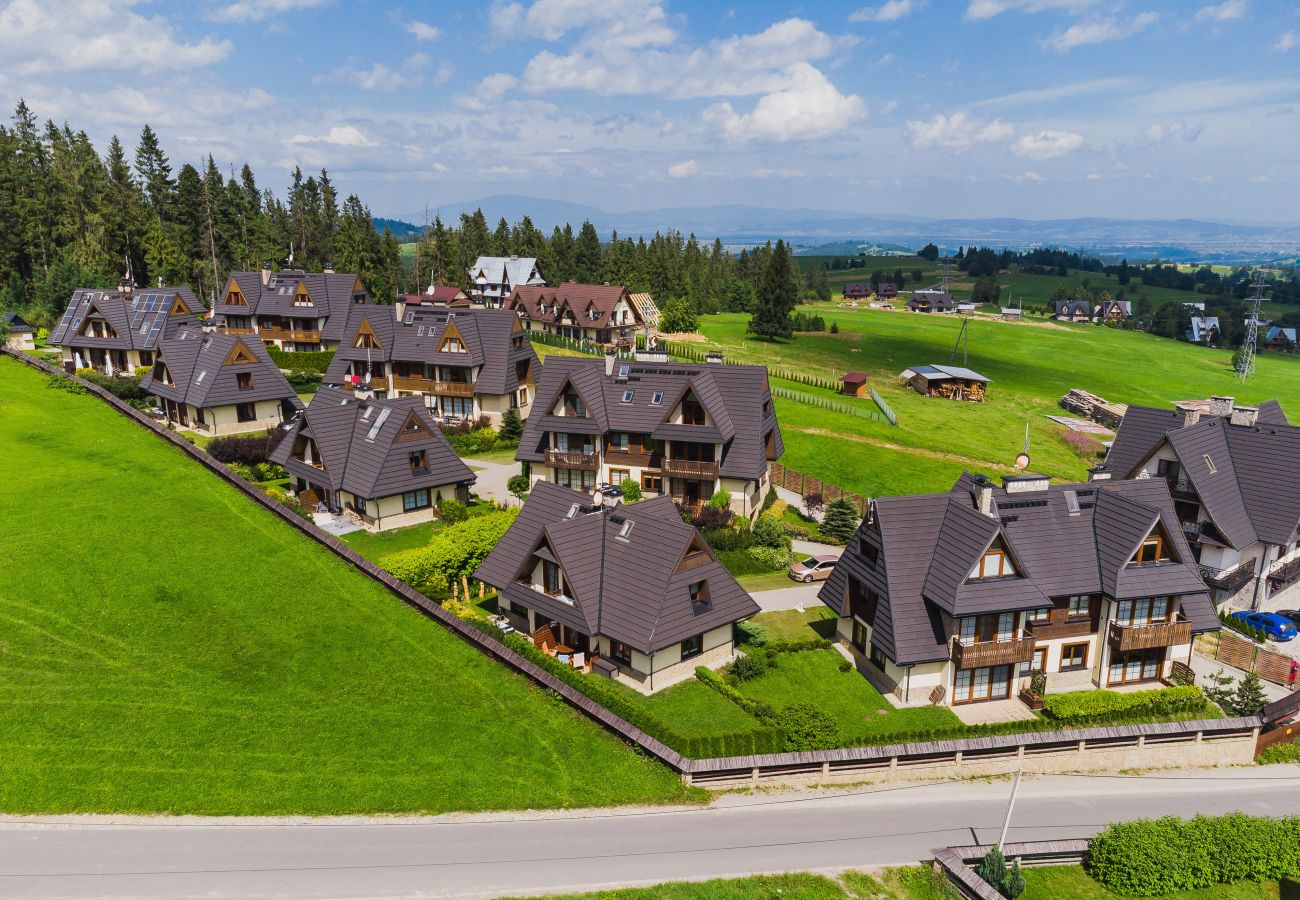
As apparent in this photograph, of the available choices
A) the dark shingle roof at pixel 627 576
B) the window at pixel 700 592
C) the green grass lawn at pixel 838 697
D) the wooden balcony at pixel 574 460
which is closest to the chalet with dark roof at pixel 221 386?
the wooden balcony at pixel 574 460

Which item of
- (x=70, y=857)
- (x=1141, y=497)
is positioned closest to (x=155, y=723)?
(x=70, y=857)

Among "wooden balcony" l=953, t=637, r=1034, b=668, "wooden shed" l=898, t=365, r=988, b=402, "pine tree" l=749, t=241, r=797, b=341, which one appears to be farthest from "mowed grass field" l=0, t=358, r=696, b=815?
"pine tree" l=749, t=241, r=797, b=341

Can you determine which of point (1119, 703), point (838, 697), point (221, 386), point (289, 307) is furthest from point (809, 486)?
A: point (289, 307)

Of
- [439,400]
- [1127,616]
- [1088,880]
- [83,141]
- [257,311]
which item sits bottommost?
[1088,880]

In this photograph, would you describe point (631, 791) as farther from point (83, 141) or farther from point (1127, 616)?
point (83, 141)

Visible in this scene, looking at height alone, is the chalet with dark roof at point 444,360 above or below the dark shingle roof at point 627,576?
above

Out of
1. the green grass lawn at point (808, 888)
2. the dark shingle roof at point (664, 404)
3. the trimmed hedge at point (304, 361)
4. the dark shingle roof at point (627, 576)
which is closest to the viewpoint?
the green grass lawn at point (808, 888)

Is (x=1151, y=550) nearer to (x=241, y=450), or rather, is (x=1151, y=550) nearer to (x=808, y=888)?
(x=808, y=888)

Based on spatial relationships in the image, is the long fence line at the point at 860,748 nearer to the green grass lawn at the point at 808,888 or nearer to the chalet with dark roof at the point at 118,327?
the green grass lawn at the point at 808,888
